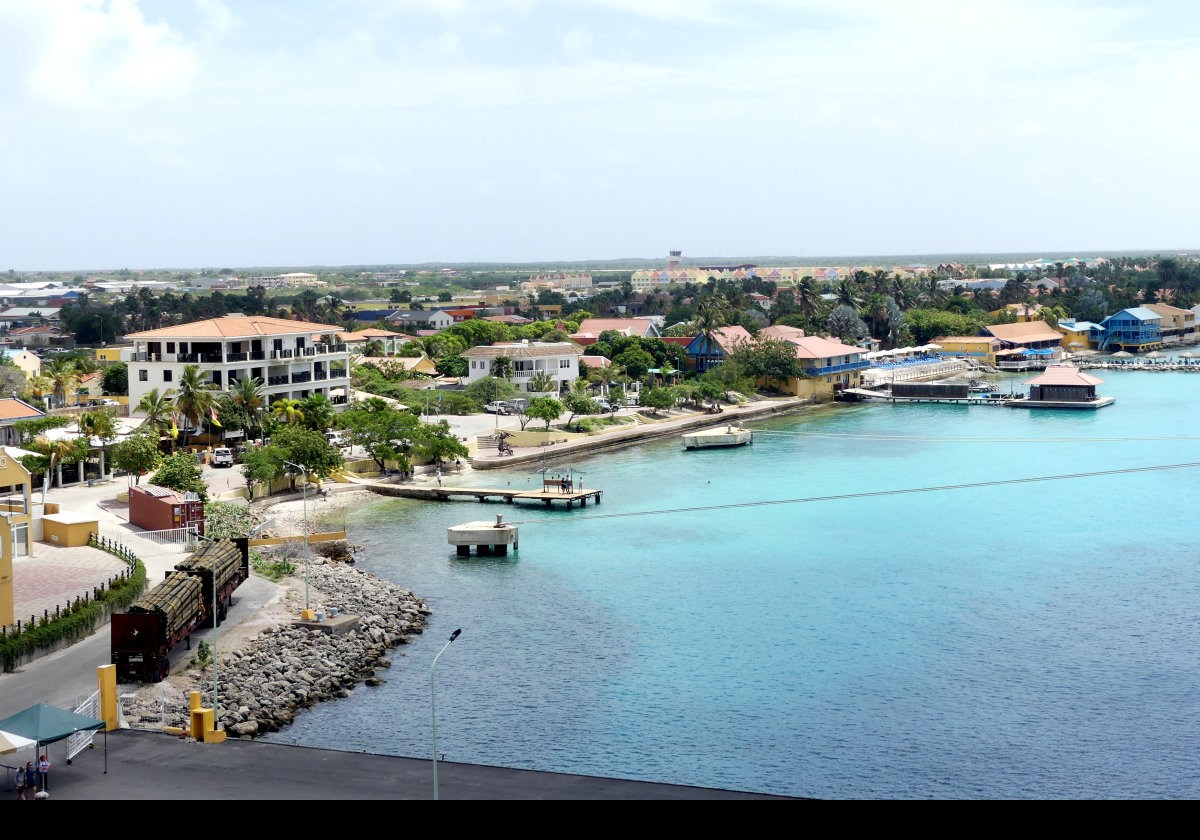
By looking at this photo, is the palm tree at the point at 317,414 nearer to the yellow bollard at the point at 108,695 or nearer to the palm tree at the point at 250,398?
the palm tree at the point at 250,398

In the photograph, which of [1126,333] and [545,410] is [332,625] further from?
[1126,333]

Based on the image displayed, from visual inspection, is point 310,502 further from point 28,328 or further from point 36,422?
point 28,328

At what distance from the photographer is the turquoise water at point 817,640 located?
22.4 m

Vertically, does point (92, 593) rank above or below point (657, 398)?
below

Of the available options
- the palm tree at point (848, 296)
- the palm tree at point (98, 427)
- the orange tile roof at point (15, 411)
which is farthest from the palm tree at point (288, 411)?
the palm tree at point (848, 296)

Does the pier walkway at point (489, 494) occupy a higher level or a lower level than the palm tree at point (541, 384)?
lower

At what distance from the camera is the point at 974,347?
116 metres

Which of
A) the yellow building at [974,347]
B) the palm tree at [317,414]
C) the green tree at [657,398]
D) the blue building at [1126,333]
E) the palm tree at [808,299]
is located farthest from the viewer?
the blue building at [1126,333]

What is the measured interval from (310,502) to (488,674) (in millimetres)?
22606

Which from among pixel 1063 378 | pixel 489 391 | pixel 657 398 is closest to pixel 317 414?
pixel 489 391

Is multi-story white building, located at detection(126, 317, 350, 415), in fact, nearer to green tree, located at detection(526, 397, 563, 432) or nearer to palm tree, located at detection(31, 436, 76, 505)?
green tree, located at detection(526, 397, 563, 432)

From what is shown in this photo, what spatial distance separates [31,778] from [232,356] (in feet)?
140

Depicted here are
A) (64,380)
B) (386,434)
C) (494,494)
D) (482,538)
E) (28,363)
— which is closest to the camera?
(482,538)

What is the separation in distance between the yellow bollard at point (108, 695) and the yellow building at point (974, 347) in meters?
103
